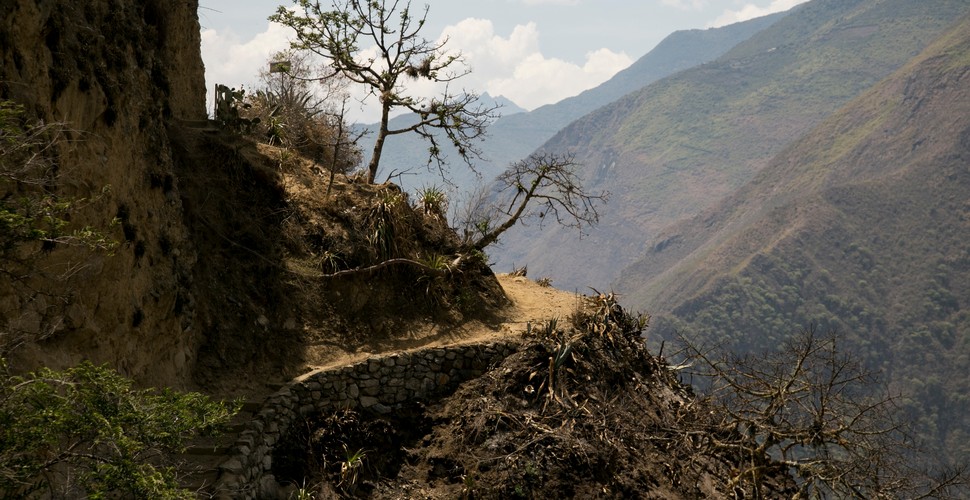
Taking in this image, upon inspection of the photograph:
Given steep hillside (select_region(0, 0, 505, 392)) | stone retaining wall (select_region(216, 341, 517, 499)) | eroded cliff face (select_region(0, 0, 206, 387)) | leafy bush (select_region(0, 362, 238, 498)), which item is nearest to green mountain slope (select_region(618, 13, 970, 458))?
stone retaining wall (select_region(216, 341, 517, 499))

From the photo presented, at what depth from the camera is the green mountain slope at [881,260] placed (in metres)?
92.7

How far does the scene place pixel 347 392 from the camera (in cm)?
1306

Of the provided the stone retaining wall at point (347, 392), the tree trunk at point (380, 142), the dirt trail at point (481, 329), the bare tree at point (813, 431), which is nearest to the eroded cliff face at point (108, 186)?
the stone retaining wall at point (347, 392)

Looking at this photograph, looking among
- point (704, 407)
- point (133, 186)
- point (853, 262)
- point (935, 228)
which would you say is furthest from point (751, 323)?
point (133, 186)

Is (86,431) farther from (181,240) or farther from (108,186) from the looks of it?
(181,240)

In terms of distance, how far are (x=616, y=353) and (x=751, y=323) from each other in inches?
3767

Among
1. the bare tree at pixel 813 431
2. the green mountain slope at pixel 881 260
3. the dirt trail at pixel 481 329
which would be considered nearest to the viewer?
the bare tree at pixel 813 431

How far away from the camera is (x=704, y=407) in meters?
16.0

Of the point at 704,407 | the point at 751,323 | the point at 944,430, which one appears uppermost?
the point at 704,407

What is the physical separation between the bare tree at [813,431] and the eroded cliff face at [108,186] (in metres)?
7.92

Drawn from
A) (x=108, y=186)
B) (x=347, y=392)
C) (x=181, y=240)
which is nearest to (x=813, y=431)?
(x=347, y=392)

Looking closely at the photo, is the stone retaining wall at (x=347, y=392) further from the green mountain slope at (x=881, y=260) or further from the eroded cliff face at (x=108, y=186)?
the green mountain slope at (x=881, y=260)

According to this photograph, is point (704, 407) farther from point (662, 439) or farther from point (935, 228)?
point (935, 228)

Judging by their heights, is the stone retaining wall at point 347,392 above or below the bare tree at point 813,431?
above
